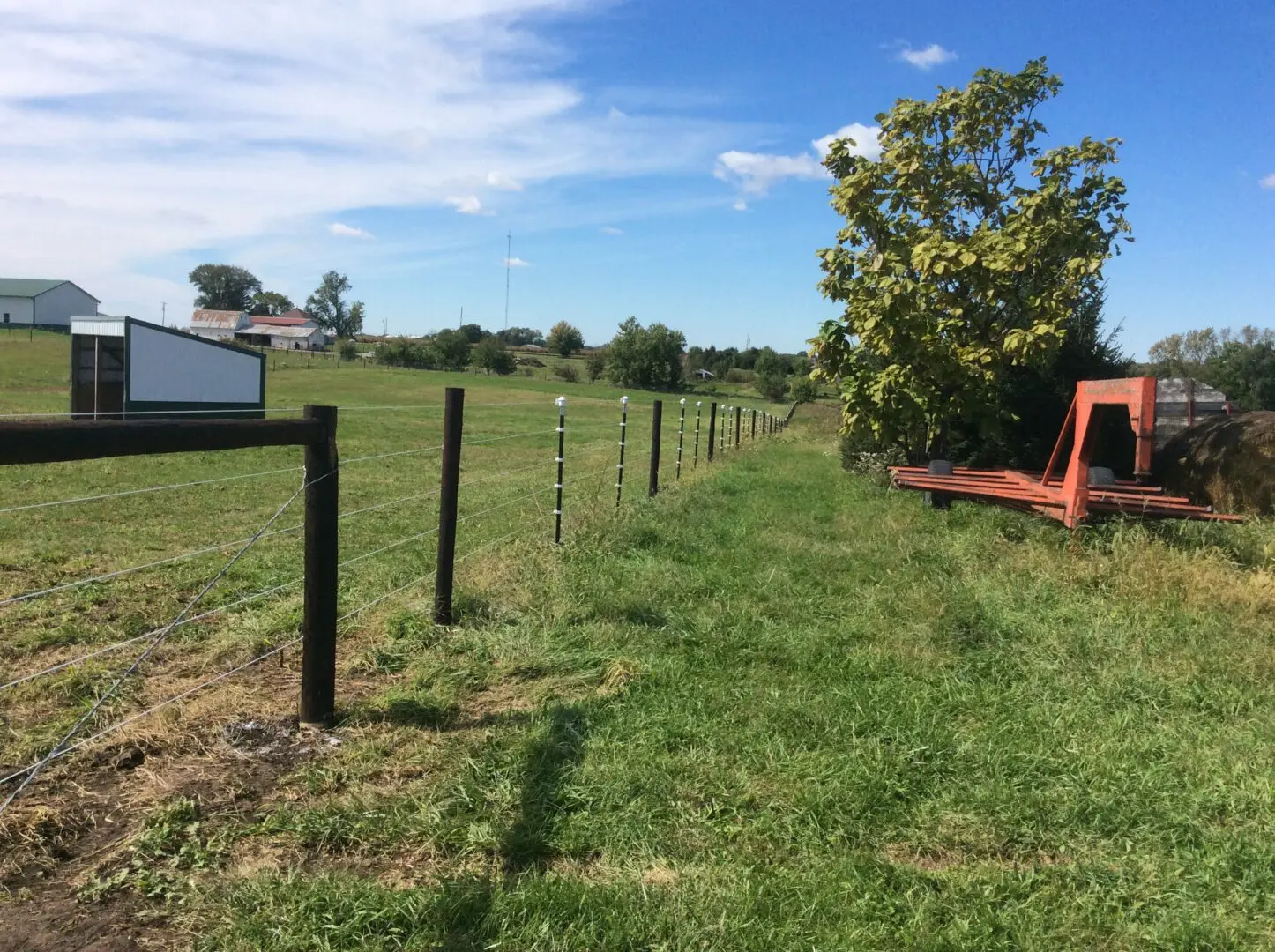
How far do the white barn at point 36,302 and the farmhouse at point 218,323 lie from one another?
13.2m

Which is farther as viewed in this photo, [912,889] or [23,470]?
[23,470]

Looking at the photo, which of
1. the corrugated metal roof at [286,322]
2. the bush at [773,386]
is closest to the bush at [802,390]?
the bush at [773,386]

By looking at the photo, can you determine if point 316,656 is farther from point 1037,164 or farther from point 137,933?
point 1037,164

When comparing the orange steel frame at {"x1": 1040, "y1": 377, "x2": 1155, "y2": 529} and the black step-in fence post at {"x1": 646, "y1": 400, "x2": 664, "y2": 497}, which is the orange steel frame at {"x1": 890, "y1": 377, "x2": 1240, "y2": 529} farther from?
the black step-in fence post at {"x1": 646, "y1": 400, "x2": 664, "y2": 497}

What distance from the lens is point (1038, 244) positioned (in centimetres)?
907

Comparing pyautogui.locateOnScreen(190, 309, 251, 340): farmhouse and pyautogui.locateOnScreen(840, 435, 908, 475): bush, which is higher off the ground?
pyautogui.locateOnScreen(190, 309, 251, 340): farmhouse

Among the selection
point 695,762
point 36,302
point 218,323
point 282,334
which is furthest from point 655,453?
point 282,334

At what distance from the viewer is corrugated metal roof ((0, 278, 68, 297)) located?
8594 cm

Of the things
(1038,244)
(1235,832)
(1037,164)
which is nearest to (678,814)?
(1235,832)

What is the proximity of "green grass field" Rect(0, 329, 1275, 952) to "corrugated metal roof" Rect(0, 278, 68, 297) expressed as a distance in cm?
9815

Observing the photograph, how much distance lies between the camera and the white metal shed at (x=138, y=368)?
70.6ft

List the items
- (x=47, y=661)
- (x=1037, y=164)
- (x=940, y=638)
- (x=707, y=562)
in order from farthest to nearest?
(x=1037, y=164) < (x=707, y=562) < (x=940, y=638) < (x=47, y=661)

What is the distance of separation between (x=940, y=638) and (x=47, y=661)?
4842mm

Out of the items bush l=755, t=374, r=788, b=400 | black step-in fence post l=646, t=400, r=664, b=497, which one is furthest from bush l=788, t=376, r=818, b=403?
black step-in fence post l=646, t=400, r=664, b=497
